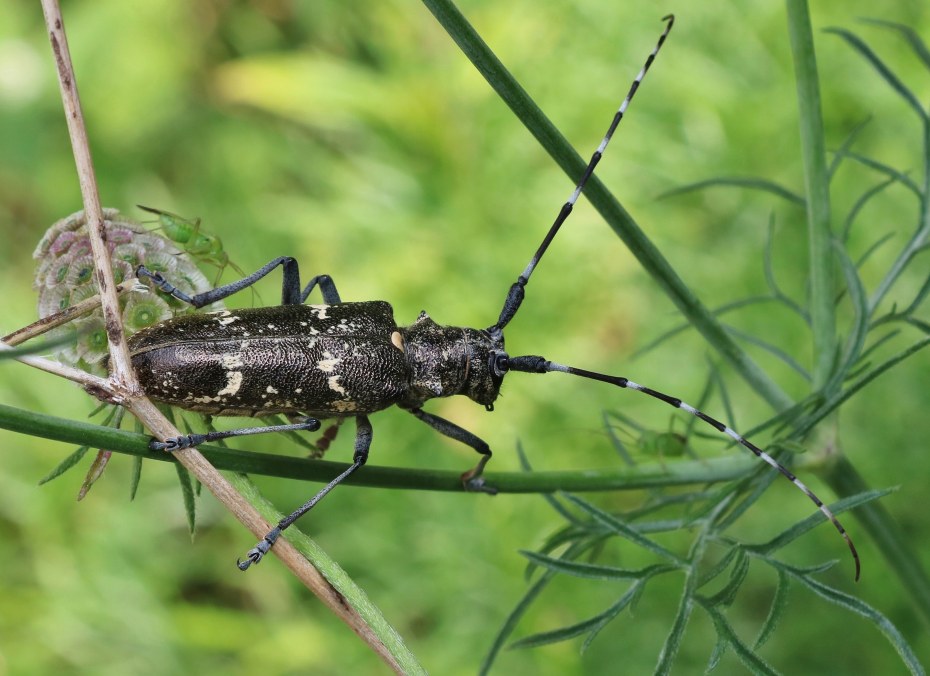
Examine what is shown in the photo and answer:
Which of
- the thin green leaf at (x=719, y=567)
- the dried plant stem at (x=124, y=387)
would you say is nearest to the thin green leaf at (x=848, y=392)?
the thin green leaf at (x=719, y=567)

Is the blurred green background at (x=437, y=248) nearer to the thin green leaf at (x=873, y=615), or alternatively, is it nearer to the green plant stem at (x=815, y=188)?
the green plant stem at (x=815, y=188)

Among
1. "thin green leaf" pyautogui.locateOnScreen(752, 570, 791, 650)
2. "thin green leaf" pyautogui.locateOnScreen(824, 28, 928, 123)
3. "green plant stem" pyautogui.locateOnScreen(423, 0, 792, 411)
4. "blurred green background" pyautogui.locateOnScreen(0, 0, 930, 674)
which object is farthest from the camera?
"blurred green background" pyautogui.locateOnScreen(0, 0, 930, 674)

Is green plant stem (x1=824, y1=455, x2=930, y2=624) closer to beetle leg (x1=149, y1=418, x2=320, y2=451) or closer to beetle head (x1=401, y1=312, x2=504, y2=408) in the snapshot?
beetle head (x1=401, y1=312, x2=504, y2=408)

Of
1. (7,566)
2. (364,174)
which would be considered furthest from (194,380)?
(364,174)

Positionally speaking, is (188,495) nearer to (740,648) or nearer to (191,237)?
(191,237)

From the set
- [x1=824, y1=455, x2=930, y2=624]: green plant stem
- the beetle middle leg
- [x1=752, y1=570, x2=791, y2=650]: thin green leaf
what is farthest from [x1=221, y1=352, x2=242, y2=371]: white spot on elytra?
[x1=824, y1=455, x2=930, y2=624]: green plant stem

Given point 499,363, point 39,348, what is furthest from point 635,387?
point 39,348

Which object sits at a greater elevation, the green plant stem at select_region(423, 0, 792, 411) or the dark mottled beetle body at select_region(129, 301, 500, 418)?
the dark mottled beetle body at select_region(129, 301, 500, 418)
